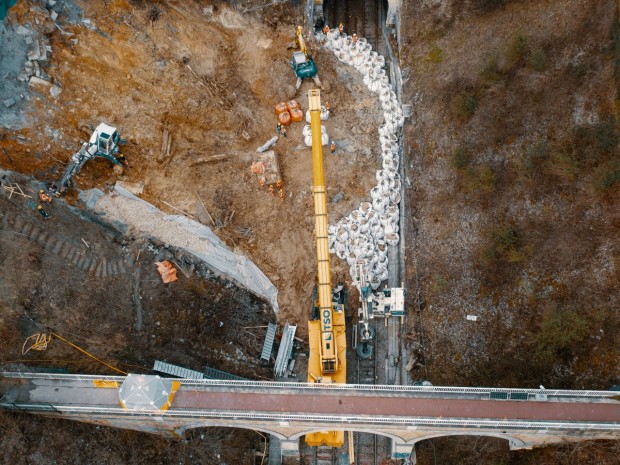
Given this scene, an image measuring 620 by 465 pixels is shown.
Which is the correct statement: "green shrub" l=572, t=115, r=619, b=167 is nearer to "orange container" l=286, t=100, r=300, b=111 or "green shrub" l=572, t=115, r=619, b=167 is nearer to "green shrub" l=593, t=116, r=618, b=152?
"green shrub" l=593, t=116, r=618, b=152

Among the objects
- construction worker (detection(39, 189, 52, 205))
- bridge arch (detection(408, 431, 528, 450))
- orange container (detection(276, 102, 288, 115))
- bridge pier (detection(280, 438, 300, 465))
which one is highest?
orange container (detection(276, 102, 288, 115))

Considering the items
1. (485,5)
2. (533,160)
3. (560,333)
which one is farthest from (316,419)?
(485,5)

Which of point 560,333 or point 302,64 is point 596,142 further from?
point 302,64

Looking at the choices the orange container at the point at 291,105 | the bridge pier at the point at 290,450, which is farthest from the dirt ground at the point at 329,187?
the bridge pier at the point at 290,450

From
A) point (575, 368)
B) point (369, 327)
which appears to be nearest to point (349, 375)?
point (369, 327)

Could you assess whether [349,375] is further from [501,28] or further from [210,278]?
Answer: [501,28]

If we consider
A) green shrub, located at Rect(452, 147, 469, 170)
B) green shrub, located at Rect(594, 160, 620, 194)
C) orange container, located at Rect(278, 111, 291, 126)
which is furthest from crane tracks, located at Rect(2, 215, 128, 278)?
green shrub, located at Rect(594, 160, 620, 194)
